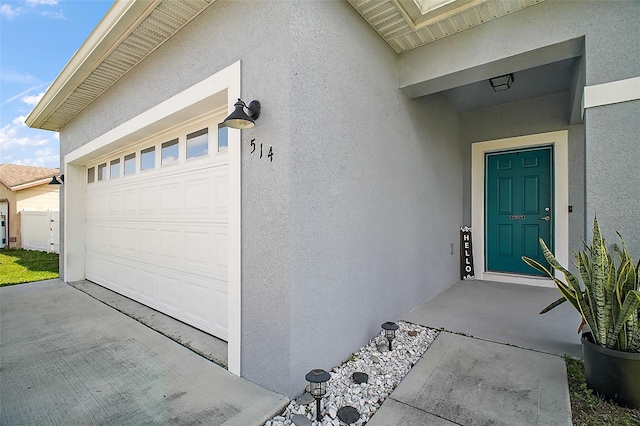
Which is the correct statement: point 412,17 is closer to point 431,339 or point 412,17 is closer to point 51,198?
point 431,339

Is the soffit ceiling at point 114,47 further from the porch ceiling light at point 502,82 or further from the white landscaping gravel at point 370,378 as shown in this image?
the porch ceiling light at point 502,82

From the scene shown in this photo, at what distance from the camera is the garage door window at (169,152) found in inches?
156

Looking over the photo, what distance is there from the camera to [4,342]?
A: 3256 millimetres

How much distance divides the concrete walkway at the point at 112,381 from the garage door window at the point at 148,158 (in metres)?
2.19

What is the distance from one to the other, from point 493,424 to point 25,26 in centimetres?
820

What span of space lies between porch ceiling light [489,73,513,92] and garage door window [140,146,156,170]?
4970mm

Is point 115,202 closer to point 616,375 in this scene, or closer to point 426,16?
point 426,16

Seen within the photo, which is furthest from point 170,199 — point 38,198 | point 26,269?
point 38,198

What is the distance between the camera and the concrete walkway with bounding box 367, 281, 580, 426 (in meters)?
2.02

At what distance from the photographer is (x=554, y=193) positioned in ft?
16.8

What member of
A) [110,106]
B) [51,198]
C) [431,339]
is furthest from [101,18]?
[51,198]

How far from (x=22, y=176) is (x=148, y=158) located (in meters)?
→ 15.2

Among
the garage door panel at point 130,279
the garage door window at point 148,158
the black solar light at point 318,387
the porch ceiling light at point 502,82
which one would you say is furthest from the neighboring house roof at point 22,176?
the porch ceiling light at point 502,82

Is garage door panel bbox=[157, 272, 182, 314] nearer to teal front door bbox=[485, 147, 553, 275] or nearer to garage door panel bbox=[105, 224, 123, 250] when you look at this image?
garage door panel bbox=[105, 224, 123, 250]
